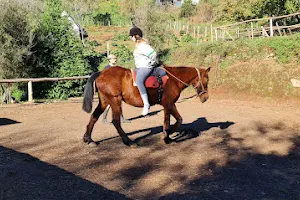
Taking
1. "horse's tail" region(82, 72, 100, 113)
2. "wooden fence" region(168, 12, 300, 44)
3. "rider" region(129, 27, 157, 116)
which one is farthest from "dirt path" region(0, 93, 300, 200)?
"wooden fence" region(168, 12, 300, 44)

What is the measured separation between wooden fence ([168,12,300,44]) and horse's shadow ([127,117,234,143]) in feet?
36.3

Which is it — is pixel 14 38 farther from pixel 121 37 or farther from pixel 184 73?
pixel 121 37

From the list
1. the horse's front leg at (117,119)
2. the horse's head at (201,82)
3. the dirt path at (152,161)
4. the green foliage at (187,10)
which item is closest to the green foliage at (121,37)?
the green foliage at (187,10)

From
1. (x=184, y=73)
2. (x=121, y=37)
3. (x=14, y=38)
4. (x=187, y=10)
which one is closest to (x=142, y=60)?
(x=184, y=73)

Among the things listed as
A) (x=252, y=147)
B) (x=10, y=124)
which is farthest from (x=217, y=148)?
(x=10, y=124)

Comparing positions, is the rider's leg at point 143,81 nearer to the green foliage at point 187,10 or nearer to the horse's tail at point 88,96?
the horse's tail at point 88,96

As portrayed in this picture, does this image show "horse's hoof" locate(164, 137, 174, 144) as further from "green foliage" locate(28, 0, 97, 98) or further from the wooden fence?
the wooden fence

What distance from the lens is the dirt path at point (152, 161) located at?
4.43m

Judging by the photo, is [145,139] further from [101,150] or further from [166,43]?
[166,43]

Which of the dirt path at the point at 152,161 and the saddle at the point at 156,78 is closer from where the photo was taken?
the dirt path at the point at 152,161

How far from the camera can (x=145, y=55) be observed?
21.6 feet

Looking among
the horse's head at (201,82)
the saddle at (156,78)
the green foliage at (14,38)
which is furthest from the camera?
the green foliage at (14,38)

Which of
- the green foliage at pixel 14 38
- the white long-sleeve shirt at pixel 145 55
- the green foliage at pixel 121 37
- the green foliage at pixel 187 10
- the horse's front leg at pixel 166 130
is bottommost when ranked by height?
the horse's front leg at pixel 166 130

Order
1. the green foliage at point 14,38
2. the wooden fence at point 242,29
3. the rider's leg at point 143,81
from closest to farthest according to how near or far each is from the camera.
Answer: the rider's leg at point 143,81, the green foliage at point 14,38, the wooden fence at point 242,29
